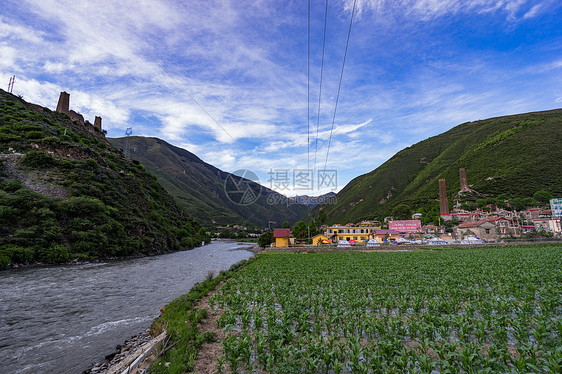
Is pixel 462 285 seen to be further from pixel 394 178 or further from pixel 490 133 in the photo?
pixel 490 133

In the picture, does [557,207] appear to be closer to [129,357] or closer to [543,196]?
[543,196]

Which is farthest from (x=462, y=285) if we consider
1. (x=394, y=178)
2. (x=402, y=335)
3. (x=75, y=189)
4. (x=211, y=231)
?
(x=394, y=178)

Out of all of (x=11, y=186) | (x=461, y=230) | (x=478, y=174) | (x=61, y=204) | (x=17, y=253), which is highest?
(x=478, y=174)

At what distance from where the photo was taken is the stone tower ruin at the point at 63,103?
88.9 m

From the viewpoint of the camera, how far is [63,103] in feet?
295

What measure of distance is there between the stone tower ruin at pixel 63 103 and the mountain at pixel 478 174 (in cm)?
14471

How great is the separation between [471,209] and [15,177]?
144m

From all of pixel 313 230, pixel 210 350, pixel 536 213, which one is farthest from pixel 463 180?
pixel 210 350

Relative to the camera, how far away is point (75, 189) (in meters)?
42.2

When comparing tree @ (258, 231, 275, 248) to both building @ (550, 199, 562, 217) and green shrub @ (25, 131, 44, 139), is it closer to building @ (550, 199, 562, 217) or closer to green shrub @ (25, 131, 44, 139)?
green shrub @ (25, 131, 44, 139)

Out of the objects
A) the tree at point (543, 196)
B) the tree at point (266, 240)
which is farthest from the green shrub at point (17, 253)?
the tree at point (543, 196)

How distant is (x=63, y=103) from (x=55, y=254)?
87.3 m

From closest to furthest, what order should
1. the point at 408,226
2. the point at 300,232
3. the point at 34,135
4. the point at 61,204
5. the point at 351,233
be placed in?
the point at 61,204, the point at 34,135, the point at 351,233, the point at 300,232, the point at 408,226

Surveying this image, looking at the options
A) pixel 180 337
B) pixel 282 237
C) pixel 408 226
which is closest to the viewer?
pixel 180 337
